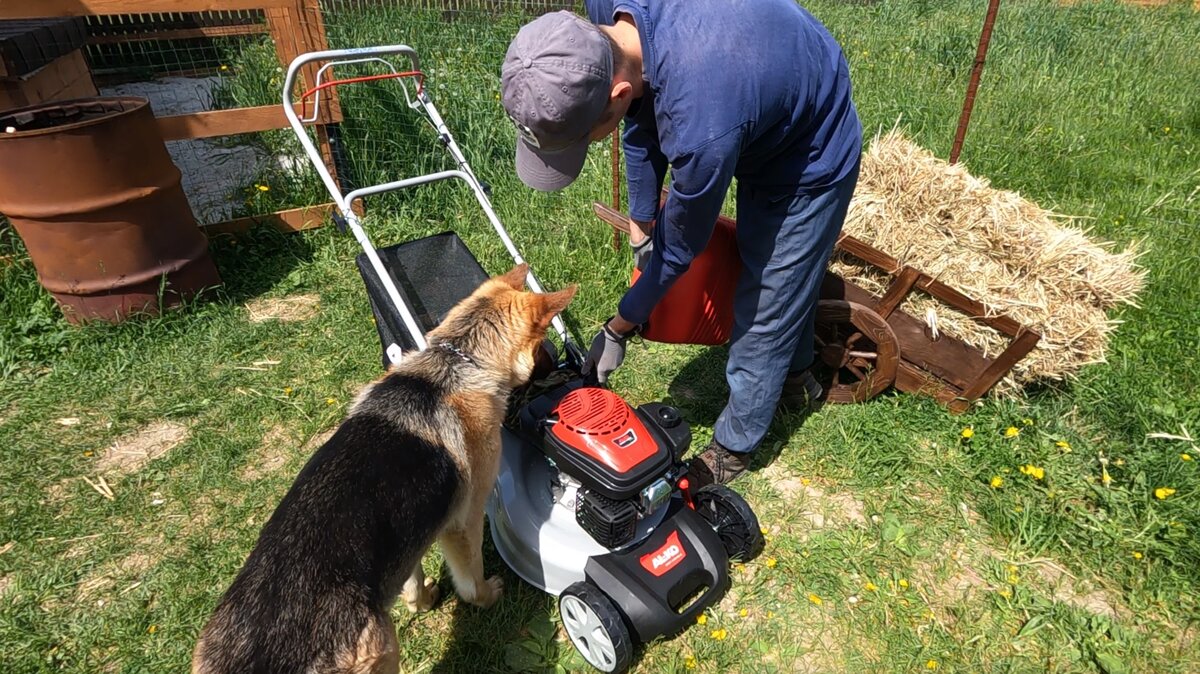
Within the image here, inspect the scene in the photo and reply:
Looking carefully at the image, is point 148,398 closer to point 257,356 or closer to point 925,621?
point 257,356

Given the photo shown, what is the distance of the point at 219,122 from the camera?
485 centimetres

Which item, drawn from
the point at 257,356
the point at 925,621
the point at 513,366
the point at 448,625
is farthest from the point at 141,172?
the point at 925,621

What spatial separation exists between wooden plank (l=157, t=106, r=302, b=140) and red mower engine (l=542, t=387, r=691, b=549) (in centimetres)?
390

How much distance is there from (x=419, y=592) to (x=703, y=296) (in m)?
1.96

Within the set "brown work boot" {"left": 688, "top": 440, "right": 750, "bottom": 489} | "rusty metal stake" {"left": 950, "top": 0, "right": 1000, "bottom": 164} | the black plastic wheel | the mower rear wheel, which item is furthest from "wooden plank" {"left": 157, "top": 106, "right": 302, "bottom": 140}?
"rusty metal stake" {"left": 950, "top": 0, "right": 1000, "bottom": 164}

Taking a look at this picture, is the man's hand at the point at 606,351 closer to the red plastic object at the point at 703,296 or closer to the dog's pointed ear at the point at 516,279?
the red plastic object at the point at 703,296

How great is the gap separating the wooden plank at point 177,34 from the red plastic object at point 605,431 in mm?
7063

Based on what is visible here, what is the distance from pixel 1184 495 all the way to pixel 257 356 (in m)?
5.43

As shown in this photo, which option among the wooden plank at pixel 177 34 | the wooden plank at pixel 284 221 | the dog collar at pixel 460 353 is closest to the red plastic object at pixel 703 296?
the dog collar at pixel 460 353

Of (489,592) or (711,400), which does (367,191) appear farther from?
(711,400)

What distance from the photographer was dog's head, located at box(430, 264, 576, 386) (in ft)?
9.15

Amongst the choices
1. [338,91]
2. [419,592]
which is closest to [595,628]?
[419,592]

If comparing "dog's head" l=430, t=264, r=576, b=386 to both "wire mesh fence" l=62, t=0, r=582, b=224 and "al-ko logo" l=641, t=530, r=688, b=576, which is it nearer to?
"al-ko logo" l=641, t=530, r=688, b=576

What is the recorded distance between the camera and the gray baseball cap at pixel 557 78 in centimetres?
194
